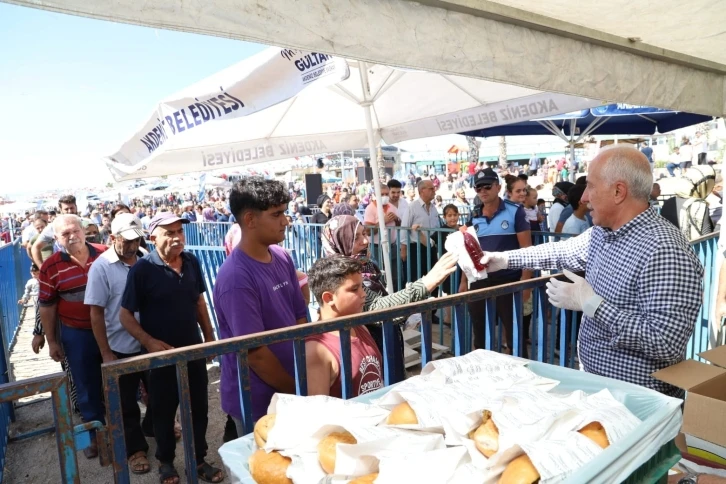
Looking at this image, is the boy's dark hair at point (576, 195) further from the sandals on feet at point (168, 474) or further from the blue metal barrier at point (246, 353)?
the sandals on feet at point (168, 474)

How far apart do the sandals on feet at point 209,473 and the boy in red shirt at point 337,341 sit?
162 centimetres

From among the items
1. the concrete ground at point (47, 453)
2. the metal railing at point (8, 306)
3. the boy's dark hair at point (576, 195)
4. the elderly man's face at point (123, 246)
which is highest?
the boy's dark hair at point (576, 195)

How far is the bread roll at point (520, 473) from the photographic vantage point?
100cm

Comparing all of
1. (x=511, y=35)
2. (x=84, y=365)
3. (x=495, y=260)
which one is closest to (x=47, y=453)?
(x=84, y=365)

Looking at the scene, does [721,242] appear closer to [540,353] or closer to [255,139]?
[540,353]

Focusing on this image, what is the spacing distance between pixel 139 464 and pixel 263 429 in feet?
9.16

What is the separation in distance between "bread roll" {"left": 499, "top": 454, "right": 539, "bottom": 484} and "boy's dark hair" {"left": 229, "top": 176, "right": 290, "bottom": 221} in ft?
5.66

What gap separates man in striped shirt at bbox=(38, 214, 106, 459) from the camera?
11.9 ft

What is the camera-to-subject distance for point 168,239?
3287 millimetres

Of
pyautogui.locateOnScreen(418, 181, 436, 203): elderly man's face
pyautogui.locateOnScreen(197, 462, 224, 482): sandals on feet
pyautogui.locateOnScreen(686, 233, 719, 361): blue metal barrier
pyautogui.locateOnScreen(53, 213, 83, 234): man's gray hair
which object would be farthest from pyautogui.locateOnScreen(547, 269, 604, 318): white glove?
pyautogui.locateOnScreen(418, 181, 436, 203): elderly man's face

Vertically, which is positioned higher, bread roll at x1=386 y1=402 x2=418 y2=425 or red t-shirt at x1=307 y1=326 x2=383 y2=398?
bread roll at x1=386 y1=402 x2=418 y2=425

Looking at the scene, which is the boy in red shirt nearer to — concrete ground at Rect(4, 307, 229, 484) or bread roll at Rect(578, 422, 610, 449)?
bread roll at Rect(578, 422, 610, 449)

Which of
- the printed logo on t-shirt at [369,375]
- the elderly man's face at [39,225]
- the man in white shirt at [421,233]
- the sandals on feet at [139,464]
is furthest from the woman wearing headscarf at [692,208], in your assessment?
the elderly man's face at [39,225]

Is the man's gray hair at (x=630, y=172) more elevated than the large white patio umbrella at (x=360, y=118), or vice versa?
the large white patio umbrella at (x=360, y=118)
